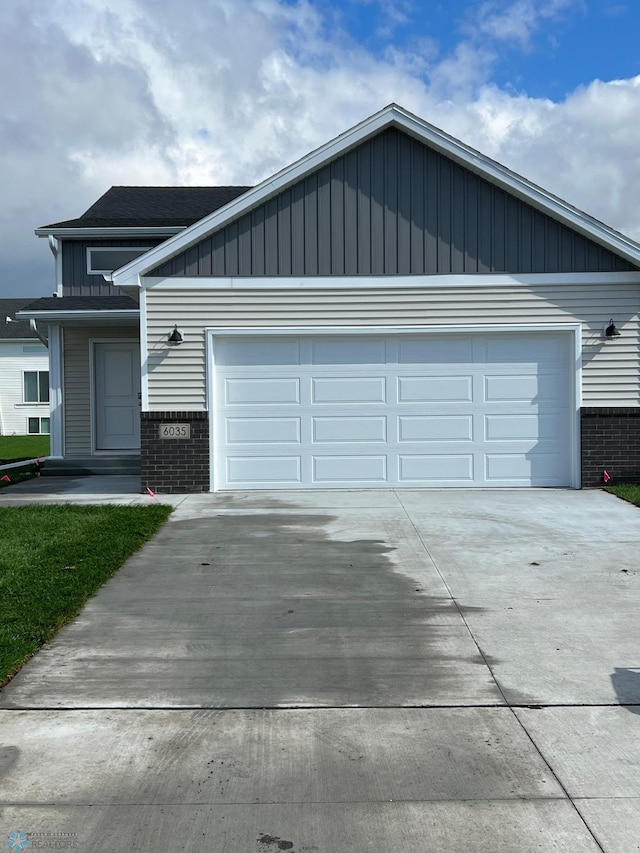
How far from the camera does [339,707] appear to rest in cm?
437

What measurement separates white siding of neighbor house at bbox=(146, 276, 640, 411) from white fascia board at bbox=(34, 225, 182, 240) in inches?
185

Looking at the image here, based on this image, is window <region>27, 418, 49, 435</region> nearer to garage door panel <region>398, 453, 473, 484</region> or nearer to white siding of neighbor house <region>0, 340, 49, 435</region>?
white siding of neighbor house <region>0, 340, 49, 435</region>

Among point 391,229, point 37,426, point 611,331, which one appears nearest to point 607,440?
point 611,331

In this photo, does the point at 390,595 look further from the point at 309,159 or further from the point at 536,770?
the point at 309,159

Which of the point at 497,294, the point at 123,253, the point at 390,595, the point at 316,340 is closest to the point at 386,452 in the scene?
the point at 316,340

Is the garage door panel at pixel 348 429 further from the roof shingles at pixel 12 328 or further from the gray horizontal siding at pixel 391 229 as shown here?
the roof shingles at pixel 12 328

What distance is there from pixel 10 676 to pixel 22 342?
32.9 m

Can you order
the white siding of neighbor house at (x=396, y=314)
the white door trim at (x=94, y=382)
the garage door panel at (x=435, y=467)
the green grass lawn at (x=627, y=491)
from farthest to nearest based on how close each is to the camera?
the white door trim at (x=94, y=382)
the garage door panel at (x=435, y=467)
the white siding of neighbor house at (x=396, y=314)
the green grass lawn at (x=627, y=491)

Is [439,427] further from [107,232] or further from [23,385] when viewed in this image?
[23,385]

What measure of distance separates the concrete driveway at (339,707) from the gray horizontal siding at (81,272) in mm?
10003

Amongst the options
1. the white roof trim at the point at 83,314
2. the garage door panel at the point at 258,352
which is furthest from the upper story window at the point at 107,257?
the garage door panel at the point at 258,352

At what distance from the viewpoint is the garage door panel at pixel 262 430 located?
12.5 m

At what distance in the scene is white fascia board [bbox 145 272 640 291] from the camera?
1220 centimetres

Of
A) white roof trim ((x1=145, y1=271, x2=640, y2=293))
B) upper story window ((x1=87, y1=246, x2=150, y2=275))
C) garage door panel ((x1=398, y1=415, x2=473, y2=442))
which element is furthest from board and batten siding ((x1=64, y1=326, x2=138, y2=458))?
garage door panel ((x1=398, y1=415, x2=473, y2=442))
